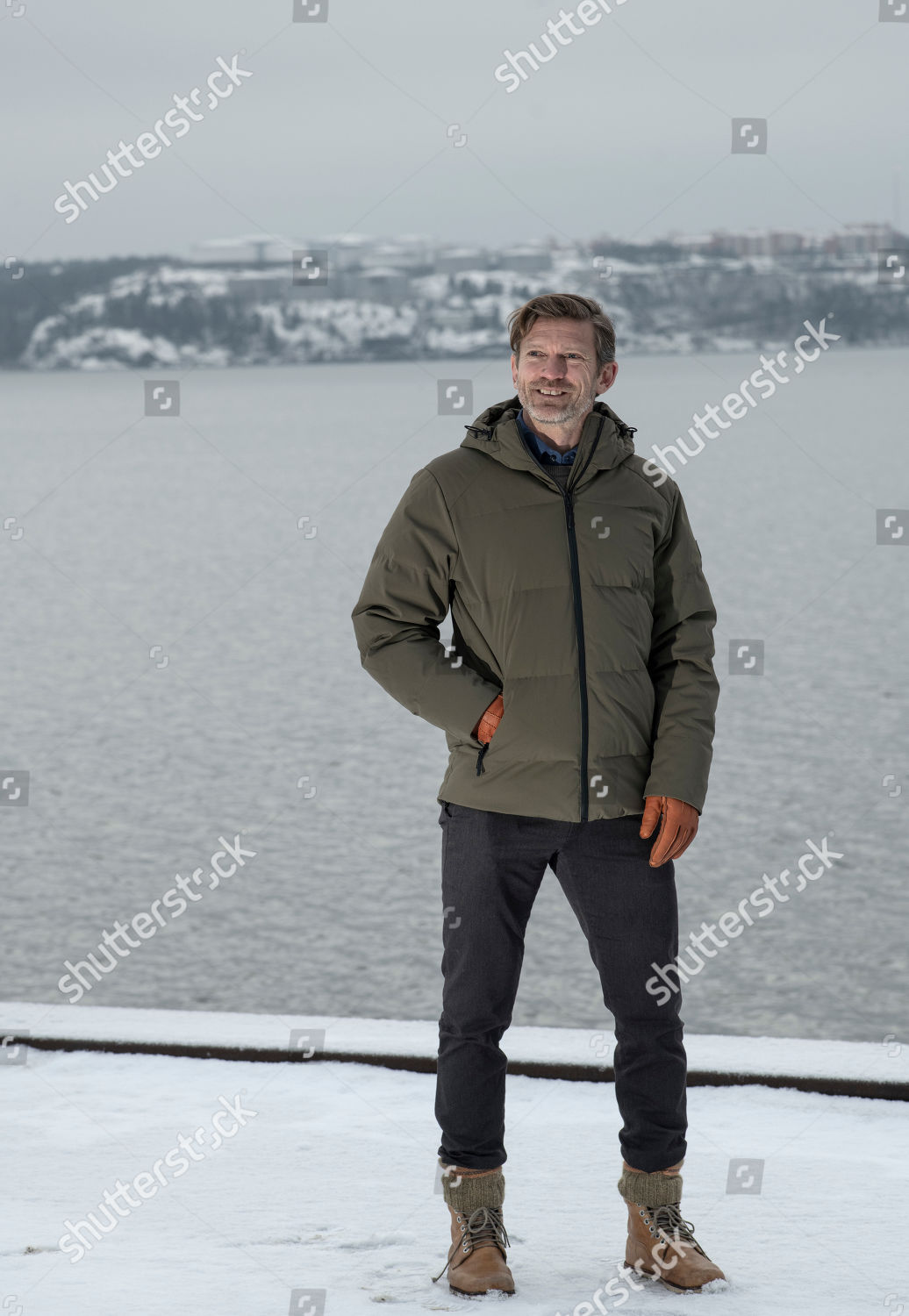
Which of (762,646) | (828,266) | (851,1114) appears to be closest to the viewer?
(851,1114)

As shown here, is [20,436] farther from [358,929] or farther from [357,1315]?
[357,1315]

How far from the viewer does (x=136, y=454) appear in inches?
2057

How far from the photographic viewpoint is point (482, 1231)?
2.25 metres

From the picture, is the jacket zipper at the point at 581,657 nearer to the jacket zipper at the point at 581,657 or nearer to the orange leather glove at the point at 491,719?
the jacket zipper at the point at 581,657

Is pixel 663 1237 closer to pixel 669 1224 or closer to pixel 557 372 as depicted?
pixel 669 1224

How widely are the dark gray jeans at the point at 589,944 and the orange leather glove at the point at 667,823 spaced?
3cm

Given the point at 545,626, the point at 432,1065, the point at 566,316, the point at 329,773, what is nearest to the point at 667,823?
the point at 545,626

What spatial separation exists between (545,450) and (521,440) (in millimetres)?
55

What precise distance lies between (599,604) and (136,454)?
2044 inches

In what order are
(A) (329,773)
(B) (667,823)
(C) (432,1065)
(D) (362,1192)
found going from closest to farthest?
(B) (667,823), (D) (362,1192), (C) (432,1065), (A) (329,773)

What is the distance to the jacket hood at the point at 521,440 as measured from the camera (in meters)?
2.23

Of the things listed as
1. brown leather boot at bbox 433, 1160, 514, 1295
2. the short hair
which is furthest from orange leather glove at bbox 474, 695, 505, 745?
brown leather boot at bbox 433, 1160, 514, 1295

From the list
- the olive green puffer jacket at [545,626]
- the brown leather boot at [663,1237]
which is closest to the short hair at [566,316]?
the olive green puffer jacket at [545,626]

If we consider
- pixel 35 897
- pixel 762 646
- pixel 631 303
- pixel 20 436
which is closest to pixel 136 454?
pixel 20 436
